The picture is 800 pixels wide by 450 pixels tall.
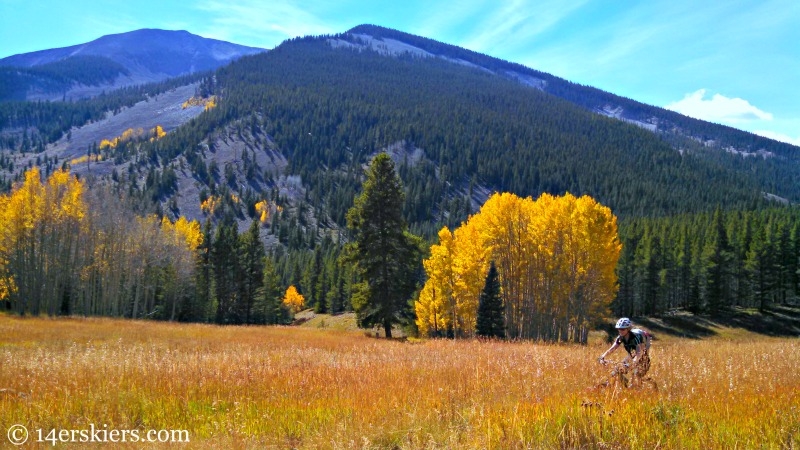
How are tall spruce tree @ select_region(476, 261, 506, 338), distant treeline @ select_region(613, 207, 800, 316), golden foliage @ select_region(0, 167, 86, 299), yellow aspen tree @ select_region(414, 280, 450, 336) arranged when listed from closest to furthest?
tall spruce tree @ select_region(476, 261, 506, 338) < golden foliage @ select_region(0, 167, 86, 299) < yellow aspen tree @ select_region(414, 280, 450, 336) < distant treeline @ select_region(613, 207, 800, 316)

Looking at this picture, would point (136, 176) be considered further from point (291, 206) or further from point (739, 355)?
point (739, 355)

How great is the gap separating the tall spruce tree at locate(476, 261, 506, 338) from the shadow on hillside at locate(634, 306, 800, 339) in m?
43.3

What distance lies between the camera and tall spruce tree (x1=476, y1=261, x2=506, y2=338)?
3228 centimetres

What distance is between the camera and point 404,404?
613 centimetres

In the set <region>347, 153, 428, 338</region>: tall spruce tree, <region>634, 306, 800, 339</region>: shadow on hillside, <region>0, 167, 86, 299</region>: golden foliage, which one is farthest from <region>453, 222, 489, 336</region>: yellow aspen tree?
<region>634, 306, 800, 339</region>: shadow on hillside

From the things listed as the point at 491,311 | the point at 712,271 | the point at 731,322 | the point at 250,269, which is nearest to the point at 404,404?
the point at 491,311

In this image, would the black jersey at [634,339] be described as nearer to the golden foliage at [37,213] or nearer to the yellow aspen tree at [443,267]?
the yellow aspen tree at [443,267]

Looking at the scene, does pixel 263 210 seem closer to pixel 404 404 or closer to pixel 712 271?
pixel 712 271

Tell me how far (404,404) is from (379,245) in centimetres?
2123

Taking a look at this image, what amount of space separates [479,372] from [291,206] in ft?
617

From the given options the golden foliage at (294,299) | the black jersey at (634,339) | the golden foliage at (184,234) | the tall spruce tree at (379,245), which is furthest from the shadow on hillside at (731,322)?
the golden foliage at (294,299)

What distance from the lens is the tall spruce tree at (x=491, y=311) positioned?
3228 centimetres

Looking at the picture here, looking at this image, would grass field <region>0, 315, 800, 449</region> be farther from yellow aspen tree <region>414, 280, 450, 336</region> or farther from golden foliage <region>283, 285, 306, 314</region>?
golden foliage <region>283, 285, 306, 314</region>

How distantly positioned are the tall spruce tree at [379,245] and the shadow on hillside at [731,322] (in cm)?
5306
